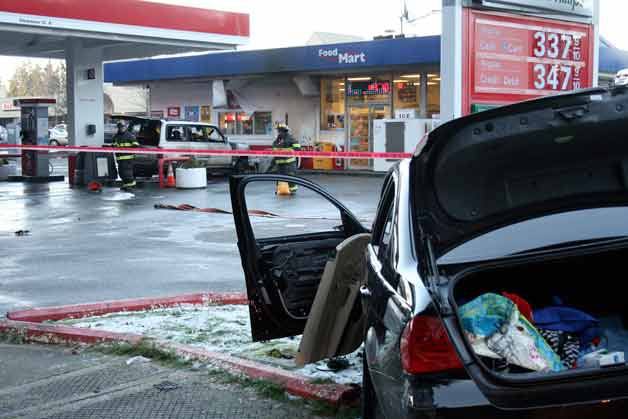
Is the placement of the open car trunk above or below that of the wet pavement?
above

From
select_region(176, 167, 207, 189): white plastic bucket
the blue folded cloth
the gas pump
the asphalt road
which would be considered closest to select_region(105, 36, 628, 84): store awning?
the asphalt road

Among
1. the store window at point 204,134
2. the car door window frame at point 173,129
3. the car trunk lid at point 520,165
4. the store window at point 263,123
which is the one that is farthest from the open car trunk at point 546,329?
the store window at point 263,123

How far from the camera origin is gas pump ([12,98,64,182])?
2389cm

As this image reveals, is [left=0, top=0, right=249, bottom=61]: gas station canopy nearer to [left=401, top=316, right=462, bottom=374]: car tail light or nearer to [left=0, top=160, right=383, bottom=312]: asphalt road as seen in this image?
[left=0, top=160, right=383, bottom=312]: asphalt road

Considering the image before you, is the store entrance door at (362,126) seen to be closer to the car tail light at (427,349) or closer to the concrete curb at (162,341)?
the concrete curb at (162,341)

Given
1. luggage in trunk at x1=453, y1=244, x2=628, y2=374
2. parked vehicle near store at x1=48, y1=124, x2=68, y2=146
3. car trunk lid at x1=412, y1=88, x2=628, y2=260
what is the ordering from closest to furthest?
luggage in trunk at x1=453, y1=244, x2=628, y2=374
car trunk lid at x1=412, y1=88, x2=628, y2=260
parked vehicle near store at x1=48, y1=124, x2=68, y2=146

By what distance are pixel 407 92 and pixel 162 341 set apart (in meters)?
22.3

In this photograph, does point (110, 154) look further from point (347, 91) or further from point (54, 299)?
point (54, 299)

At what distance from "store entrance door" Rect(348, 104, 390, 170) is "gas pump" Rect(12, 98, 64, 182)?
32.0ft

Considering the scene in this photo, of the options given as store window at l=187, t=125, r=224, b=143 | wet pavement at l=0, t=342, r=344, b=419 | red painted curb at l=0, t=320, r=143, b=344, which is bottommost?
wet pavement at l=0, t=342, r=344, b=419

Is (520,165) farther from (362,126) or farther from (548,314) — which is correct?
(362,126)

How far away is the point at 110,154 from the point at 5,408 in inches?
714

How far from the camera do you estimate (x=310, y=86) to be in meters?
29.8

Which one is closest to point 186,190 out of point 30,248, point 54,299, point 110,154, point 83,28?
point 110,154
